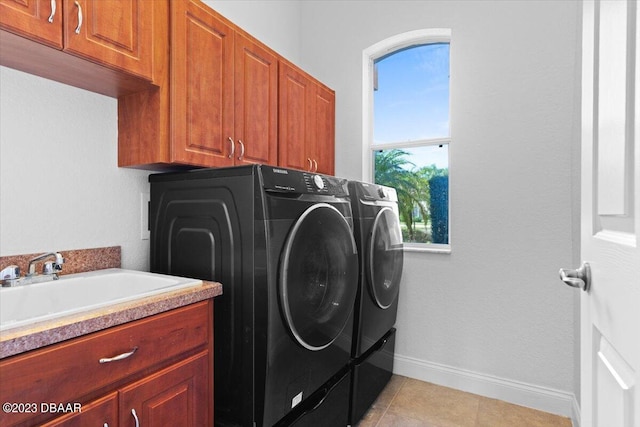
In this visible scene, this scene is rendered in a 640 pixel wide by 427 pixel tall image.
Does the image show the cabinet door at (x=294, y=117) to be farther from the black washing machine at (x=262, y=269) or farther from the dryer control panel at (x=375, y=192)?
the black washing machine at (x=262, y=269)

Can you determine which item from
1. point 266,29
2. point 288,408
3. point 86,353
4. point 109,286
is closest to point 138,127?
point 109,286

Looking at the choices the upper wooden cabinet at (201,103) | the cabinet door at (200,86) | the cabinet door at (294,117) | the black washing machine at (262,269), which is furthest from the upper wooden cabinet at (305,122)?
the black washing machine at (262,269)

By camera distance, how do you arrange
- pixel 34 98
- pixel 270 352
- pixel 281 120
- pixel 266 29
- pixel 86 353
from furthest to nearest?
1. pixel 266 29
2. pixel 281 120
3. pixel 34 98
4. pixel 270 352
5. pixel 86 353

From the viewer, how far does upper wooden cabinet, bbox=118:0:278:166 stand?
1.49m

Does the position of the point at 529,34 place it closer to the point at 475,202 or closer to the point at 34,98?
the point at 475,202

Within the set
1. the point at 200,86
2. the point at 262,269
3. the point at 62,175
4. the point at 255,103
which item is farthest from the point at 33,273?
the point at 255,103

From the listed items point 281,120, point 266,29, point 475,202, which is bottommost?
point 475,202

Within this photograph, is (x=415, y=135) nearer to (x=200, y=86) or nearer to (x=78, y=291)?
(x=200, y=86)

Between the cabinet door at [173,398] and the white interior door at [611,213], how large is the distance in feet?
3.81

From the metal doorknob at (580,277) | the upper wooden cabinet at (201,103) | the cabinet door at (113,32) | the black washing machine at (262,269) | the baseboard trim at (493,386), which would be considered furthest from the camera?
the baseboard trim at (493,386)

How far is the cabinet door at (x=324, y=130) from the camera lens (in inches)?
102

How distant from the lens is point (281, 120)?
2188mm

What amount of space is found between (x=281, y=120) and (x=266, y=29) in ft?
3.23

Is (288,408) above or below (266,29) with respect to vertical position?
below
